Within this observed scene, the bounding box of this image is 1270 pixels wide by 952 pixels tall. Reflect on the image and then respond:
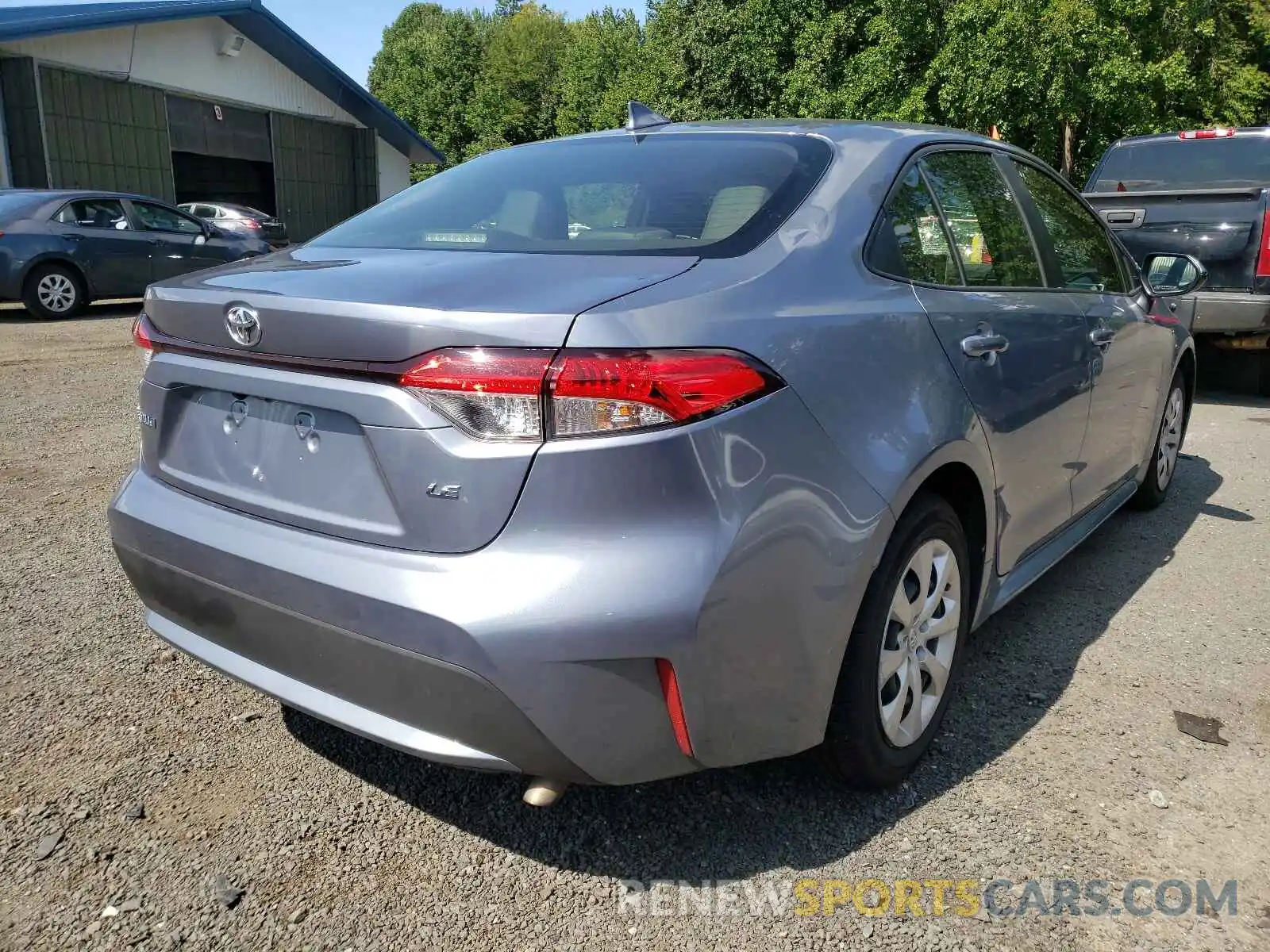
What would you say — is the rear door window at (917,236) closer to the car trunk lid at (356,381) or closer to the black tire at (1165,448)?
the car trunk lid at (356,381)

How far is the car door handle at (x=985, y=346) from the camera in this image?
8.52 feet

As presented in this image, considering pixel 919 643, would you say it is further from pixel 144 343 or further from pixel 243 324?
pixel 144 343

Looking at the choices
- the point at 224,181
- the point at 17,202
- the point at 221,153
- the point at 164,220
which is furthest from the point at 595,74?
the point at 17,202

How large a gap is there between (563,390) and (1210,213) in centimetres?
743

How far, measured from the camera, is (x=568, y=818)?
7.96 ft

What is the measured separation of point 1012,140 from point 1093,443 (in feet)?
65.6

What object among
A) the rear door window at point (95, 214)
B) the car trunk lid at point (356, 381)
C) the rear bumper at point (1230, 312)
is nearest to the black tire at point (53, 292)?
the rear door window at point (95, 214)

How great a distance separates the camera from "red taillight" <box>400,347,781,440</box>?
70.7 inches

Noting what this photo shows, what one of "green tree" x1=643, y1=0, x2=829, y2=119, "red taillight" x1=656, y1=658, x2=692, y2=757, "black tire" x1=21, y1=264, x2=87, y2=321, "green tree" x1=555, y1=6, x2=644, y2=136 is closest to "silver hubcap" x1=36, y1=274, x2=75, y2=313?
"black tire" x1=21, y1=264, x2=87, y2=321

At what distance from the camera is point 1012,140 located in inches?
835

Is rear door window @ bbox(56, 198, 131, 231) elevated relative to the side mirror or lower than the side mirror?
lower

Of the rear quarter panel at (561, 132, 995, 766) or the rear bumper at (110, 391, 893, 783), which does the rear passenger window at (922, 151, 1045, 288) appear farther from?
the rear bumper at (110, 391, 893, 783)

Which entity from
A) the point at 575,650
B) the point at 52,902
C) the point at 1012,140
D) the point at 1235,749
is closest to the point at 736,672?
the point at 575,650

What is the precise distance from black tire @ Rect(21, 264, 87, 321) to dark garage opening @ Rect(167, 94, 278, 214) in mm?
11249
